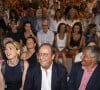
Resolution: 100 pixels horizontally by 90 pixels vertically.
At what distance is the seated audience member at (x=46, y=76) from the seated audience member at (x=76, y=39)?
2.95 m

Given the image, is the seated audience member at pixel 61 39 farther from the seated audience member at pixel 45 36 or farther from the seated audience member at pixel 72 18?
the seated audience member at pixel 72 18

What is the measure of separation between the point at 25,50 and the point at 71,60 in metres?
0.97

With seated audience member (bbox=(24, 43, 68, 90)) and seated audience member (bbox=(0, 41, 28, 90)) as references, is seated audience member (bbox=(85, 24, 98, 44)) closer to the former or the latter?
seated audience member (bbox=(0, 41, 28, 90))

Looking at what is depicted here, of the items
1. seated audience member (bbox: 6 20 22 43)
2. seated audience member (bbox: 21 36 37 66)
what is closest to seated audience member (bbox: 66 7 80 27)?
seated audience member (bbox: 6 20 22 43)

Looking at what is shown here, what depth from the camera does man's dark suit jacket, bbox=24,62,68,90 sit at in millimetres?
3385

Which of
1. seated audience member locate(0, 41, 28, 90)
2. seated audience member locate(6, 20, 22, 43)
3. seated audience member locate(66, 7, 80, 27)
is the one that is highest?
seated audience member locate(66, 7, 80, 27)

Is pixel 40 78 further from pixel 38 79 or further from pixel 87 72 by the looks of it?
pixel 87 72

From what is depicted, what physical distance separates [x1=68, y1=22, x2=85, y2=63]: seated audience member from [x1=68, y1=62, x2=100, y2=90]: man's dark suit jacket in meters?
2.81

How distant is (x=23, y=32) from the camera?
658cm

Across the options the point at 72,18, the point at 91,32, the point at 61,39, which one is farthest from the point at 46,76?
the point at 72,18

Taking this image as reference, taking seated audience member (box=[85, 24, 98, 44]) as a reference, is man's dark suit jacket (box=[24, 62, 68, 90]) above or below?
below

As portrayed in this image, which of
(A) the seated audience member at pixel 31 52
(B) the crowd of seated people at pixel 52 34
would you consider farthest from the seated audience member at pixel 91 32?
(A) the seated audience member at pixel 31 52

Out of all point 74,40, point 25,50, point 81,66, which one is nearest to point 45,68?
point 81,66

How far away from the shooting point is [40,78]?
11.1 feet
